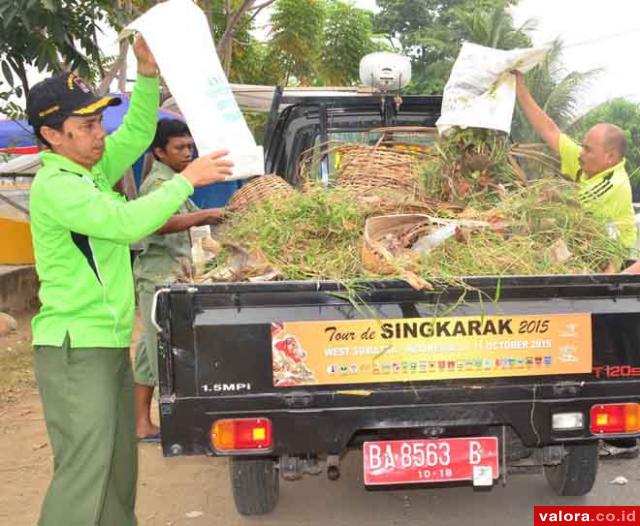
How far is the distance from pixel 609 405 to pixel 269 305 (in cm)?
128

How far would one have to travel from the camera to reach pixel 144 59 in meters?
3.05

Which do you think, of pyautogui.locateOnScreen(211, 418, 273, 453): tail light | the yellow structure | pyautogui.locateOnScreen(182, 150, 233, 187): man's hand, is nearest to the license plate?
pyautogui.locateOnScreen(211, 418, 273, 453): tail light

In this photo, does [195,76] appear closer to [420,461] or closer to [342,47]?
Answer: [420,461]

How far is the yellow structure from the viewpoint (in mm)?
9578

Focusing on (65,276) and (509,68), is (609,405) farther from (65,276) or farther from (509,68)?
(65,276)

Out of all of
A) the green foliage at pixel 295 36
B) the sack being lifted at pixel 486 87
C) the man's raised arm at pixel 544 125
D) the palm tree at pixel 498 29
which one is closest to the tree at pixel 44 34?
the sack being lifted at pixel 486 87

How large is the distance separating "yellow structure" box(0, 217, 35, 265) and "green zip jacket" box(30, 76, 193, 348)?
736 cm

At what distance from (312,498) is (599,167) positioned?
222 cm

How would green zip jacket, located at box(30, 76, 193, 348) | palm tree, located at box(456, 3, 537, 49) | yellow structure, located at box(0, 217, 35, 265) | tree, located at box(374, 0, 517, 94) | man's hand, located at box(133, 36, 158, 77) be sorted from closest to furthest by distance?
green zip jacket, located at box(30, 76, 193, 348), man's hand, located at box(133, 36, 158, 77), yellow structure, located at box(0, 217, 35, 265), palm tree, located at box(456, 3, 537, 49), tree, located at box(374, 0, 517, 94)

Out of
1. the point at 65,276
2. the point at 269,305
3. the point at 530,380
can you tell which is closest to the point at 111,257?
the point at 65,276

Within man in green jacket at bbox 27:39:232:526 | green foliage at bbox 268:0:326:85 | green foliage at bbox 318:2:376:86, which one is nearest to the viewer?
man in green jacket at bbox 27:39:232:526

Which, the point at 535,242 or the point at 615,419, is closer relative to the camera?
the point at 615,419

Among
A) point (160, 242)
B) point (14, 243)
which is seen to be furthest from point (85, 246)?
point (14, 243)

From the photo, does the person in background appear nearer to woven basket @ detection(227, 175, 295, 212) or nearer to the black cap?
woven basket @ detection(227, 175, 295, 212)
